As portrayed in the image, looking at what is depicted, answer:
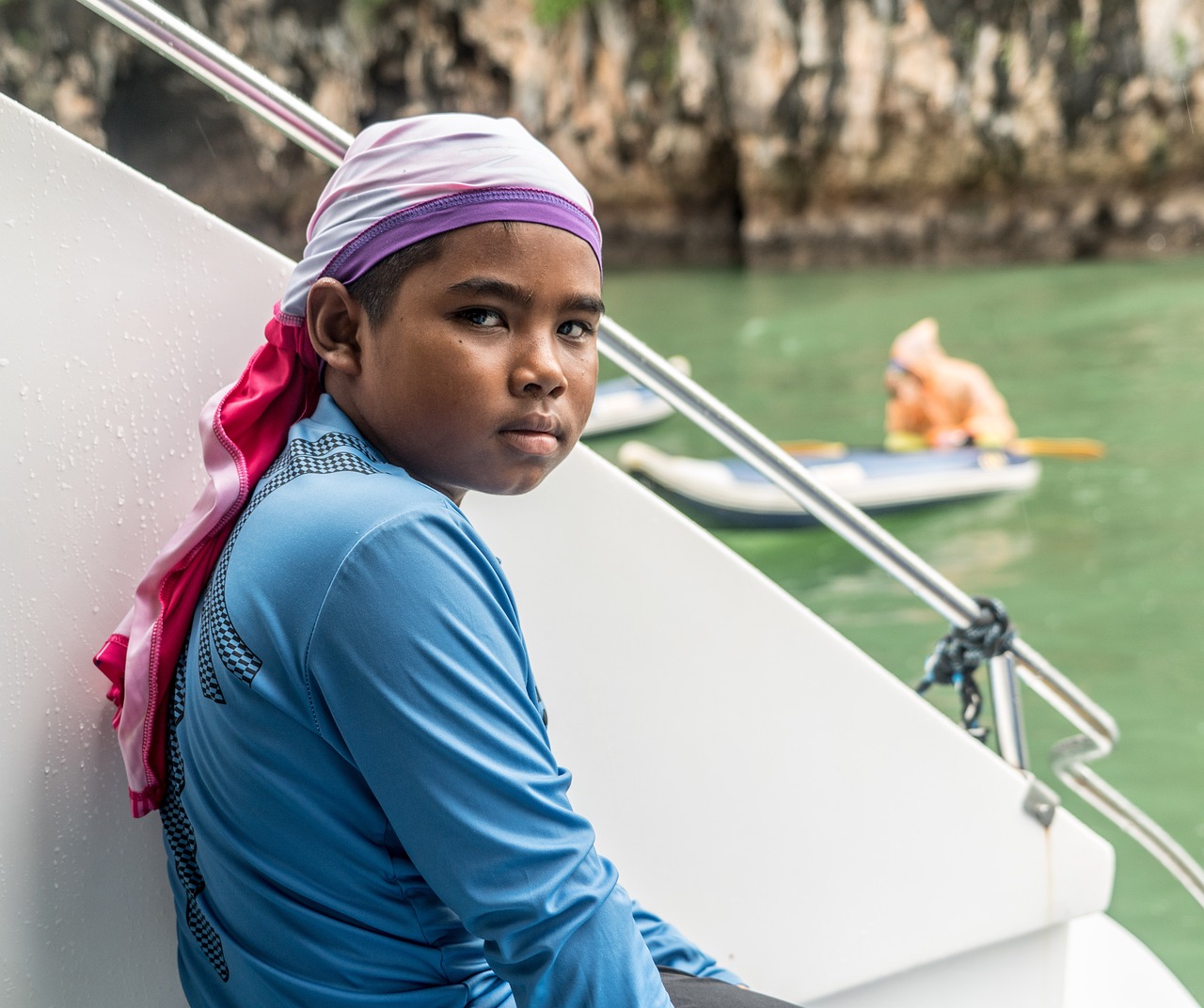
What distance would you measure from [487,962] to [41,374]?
0.63m

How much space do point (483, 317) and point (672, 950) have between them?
2.15 ft

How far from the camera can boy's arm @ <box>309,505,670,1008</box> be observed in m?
0.80

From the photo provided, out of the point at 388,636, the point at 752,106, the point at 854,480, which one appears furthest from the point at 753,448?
the point at 752,106

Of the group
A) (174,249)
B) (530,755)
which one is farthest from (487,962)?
(174,249)

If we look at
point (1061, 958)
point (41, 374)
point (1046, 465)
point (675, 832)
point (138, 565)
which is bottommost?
point (1061, 958)

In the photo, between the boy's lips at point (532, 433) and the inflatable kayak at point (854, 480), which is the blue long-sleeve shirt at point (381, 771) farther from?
the inflatable kayak at point (854, 480)

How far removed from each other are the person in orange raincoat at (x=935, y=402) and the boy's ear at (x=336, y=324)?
635 cm

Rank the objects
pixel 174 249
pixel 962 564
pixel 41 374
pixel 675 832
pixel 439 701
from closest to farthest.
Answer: pixel 439 701 < pixel 41 374 < pixel 174 249 < pixel 675 832 < pixel 962 564

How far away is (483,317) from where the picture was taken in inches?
36.1

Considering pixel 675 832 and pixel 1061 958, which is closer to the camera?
pixel 675 832

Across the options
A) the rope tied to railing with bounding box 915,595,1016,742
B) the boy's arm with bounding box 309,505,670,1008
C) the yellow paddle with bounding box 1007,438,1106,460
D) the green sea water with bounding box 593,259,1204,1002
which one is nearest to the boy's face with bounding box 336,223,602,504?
the boy's arm with bounding box 309,505,670,1008

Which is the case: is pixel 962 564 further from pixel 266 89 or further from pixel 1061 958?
pixel 266 89

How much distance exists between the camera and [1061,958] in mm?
1687

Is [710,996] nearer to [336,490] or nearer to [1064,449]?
[336,490]
